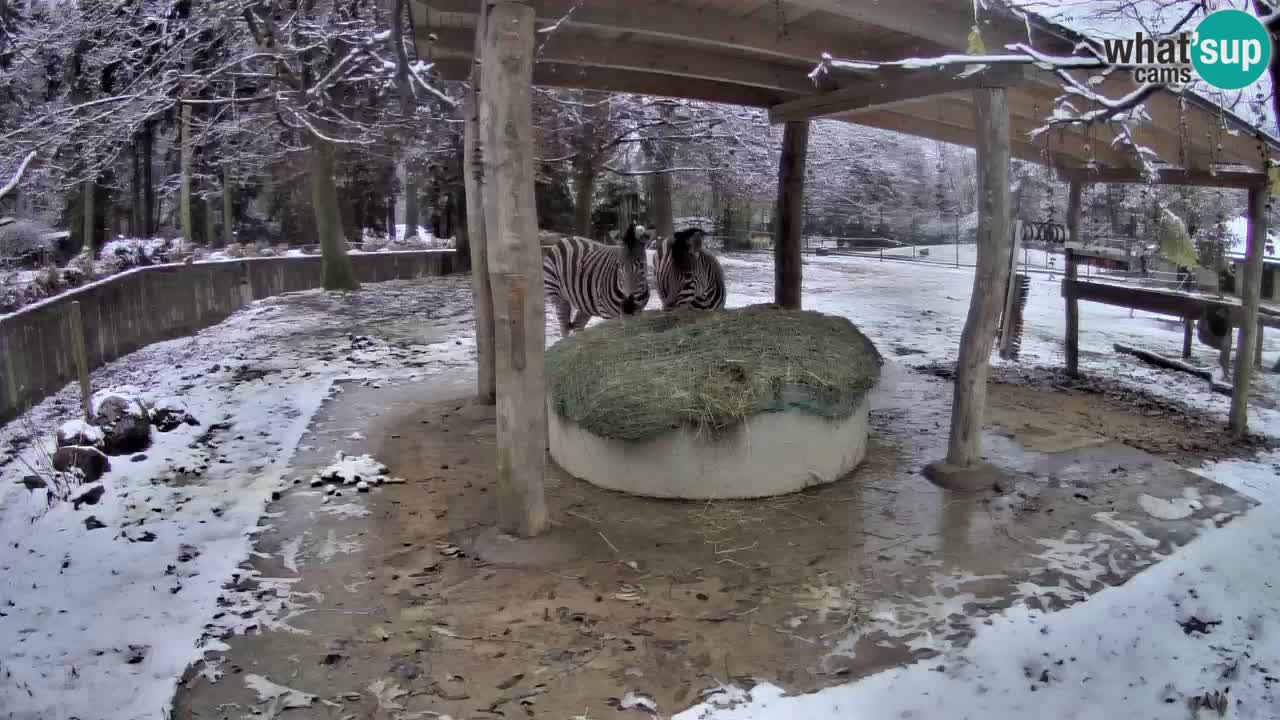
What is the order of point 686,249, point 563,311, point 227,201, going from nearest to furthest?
point 686,249 → point 563,311 → point 227,201

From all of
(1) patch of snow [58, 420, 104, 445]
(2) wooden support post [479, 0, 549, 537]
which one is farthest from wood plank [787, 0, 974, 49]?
(1) patch of snow [58, 420, 104, 445]

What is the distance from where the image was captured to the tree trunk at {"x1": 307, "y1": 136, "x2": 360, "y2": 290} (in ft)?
48.8

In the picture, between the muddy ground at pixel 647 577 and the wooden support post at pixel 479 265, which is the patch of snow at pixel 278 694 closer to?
the muddy ground at pixel 647 577

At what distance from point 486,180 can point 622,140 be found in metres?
12.3

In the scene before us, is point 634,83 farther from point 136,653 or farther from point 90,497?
point 136,653

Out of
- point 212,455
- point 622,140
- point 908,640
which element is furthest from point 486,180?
point 622,140

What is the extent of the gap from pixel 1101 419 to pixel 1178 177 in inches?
96.4

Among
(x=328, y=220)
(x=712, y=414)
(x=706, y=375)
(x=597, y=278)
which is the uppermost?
(x=328, y=220)

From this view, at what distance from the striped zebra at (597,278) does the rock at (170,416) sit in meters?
3.80

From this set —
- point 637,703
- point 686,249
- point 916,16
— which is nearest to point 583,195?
point 686,249

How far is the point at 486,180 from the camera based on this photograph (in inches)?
168

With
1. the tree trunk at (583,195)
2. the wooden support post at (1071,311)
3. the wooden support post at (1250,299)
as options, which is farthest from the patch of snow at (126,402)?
the tree trunk at (583,195)

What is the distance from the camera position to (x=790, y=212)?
9.36 metres

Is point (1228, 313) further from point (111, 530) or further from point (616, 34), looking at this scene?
point (111, 530)
